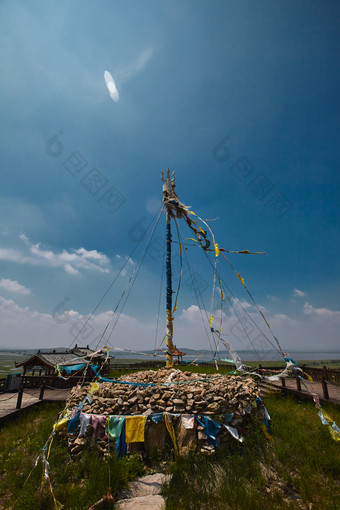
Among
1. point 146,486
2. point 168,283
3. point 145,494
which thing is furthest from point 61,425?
point 168,283

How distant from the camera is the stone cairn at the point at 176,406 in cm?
878

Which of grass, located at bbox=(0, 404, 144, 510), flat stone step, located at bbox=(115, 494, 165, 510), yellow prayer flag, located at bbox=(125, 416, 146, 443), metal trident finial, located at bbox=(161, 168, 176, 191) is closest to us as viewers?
flat stone step, located at bbox=(115, 494, 165, 510)

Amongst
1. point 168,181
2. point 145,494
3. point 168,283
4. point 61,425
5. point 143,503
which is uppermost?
point 168,181

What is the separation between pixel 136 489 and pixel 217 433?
3.44 metres

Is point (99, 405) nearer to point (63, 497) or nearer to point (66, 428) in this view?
point (66, 428)

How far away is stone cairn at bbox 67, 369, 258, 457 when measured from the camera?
8781 millimetres

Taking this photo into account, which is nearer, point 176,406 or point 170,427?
point 170,427

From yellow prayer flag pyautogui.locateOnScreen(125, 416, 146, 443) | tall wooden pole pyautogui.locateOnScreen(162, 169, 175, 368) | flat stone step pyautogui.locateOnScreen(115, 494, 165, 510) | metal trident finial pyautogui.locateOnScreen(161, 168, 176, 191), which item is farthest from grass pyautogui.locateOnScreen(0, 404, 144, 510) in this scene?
metal trident finial pyautogui.locateOnScreen(161, 168, 176, 191)

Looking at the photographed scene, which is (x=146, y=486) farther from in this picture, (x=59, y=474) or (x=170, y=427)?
(x=59, y=474)

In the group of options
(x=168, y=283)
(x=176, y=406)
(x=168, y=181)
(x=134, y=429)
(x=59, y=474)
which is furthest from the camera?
(x=168, y=181)

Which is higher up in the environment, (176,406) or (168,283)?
(168,283)

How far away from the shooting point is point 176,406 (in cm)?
923

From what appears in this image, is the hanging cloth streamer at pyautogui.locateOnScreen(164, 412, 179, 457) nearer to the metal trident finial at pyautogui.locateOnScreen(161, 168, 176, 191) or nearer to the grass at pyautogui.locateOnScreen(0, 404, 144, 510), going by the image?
the grass at pyautogui.locateOnScreen(0, 404, 144, 510)

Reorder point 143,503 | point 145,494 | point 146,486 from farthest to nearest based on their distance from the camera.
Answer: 1. point 146,486
2. point 145,494
3. point 143,503
